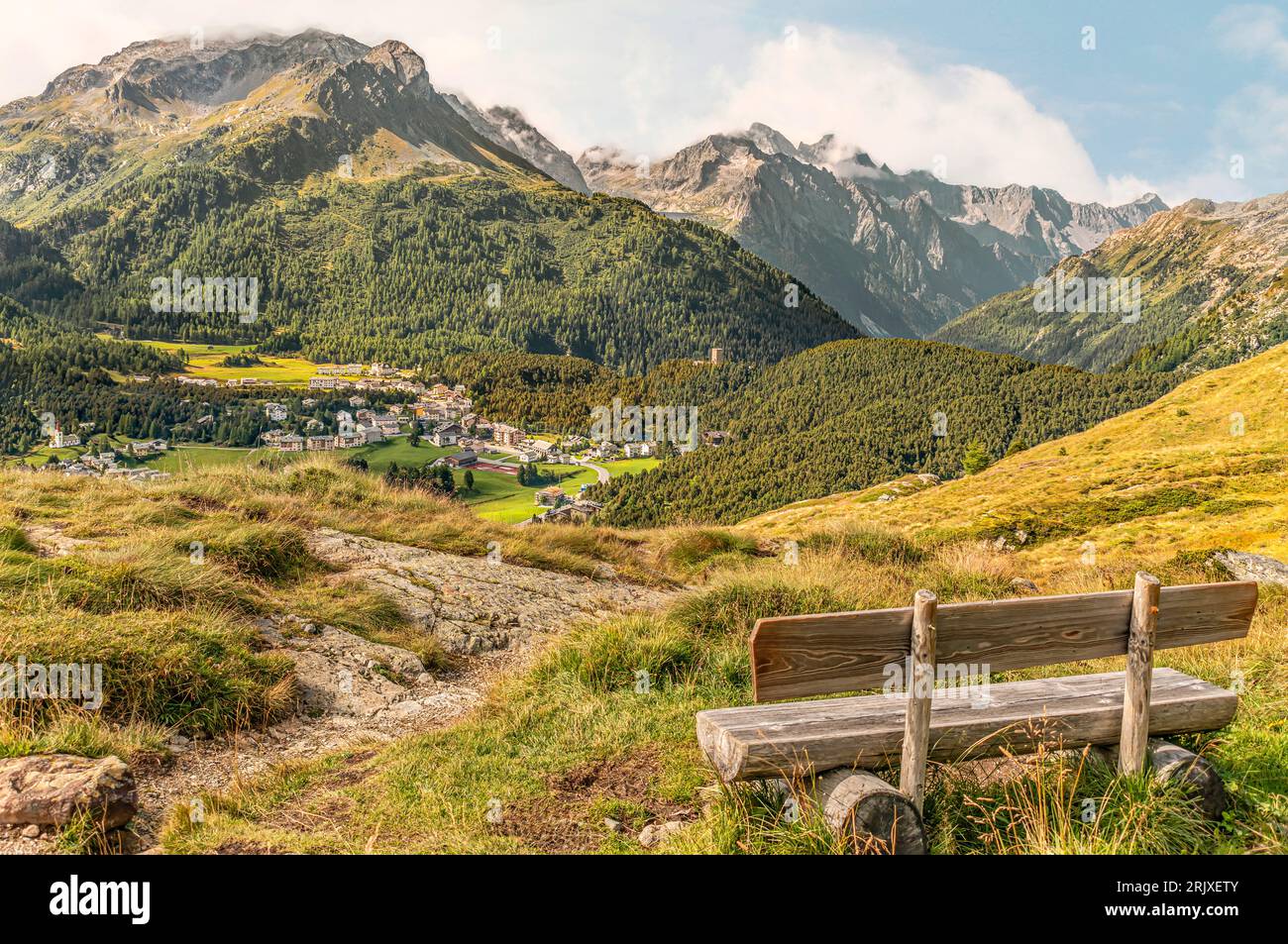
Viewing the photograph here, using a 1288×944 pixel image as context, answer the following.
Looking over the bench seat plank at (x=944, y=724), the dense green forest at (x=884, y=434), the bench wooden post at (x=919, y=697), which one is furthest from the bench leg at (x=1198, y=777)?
the dense green forest at (x=884, y=434)

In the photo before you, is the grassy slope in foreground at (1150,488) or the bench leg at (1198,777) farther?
Answer: the grassy slope in foreground at (1150,488)

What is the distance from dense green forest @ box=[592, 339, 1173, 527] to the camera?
145000 millimetres

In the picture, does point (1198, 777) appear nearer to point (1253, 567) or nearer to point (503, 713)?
point (503, 713)

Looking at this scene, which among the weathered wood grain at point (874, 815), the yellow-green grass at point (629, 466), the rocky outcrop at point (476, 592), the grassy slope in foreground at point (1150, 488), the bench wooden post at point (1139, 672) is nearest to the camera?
the weathered wood grain at point (874, 815)

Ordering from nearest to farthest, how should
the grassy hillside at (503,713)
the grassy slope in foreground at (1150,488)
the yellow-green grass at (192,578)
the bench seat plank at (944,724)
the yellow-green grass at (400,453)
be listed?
the bench seat plank at (944,724) → the grassy hillside at (503,713) → the yellow-green grass at (192,578) → the grassy slope in foreground at (1150,488) → the yellow-green grass at (400,453)

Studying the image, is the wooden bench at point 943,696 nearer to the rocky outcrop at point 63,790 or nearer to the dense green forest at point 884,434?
the rocky outcrop at point 63,790

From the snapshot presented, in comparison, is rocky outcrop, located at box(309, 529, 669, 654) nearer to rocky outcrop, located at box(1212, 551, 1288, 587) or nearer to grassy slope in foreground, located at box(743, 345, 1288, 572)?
grassy slope in foreground, located at box(743, 345, 1288, 572)

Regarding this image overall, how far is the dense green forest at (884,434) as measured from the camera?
476 ft

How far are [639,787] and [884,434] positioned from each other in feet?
551

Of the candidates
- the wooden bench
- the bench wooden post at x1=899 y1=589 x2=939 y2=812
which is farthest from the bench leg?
the bench wooden post at x1=899 y1=589 x2=939 y2=812

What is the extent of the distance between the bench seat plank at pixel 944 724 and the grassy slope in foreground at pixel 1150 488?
17.0 metres

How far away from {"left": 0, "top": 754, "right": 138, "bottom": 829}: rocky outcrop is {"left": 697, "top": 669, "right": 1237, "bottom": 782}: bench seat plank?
15.7 feet
